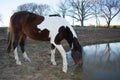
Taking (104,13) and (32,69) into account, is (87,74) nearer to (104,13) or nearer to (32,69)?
(32,69)

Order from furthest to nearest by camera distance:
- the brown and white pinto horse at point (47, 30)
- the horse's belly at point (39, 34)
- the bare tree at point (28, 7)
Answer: the bare tree at point (28, 7)
the horse's belly at point (39, 34)
the brown and white pinto horse at point (47, 30)

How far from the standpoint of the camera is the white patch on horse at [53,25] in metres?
6.69

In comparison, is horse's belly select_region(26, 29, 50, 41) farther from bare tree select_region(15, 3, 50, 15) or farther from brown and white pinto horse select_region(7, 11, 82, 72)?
bare tree select_region(15, 3, 50, 15)

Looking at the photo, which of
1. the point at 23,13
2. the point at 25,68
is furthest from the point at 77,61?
the point at 23,13

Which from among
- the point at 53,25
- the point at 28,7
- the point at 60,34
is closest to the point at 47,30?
the point at 53,25

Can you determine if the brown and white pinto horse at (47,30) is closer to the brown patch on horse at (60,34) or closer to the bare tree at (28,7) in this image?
the brown patch on horse at (60,34)

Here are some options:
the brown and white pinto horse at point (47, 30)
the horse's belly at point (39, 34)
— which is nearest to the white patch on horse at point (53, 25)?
the brown and white pinto horse at point (47, 30)

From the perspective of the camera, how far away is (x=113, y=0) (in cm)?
4266

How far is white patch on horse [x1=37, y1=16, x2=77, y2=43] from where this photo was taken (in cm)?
669

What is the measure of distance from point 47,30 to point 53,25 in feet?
0.88

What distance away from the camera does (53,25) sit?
675cm

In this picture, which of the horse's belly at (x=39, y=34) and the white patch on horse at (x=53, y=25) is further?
the horse's belly at (x=39, y=34)

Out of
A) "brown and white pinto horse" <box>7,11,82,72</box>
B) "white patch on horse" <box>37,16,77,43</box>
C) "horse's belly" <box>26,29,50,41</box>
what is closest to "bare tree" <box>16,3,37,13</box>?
"brown and white pinto horse" <box>7,11,82,72</box>

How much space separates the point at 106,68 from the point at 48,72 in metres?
2.39
